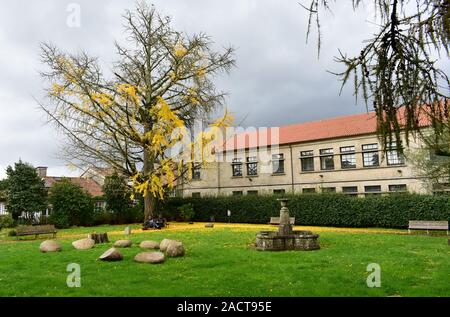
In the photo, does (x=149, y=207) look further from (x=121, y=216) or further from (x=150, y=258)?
(x=150, y=258)

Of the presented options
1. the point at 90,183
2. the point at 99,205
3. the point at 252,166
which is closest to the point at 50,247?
the point at 99,205

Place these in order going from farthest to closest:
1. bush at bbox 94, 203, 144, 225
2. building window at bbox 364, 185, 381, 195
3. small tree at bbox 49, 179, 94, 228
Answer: bush at bbox 94, 203, 144, 225 < building window at bbox 364, 185, 381, 195 < small tree at bbox 49, 179, 94, 228

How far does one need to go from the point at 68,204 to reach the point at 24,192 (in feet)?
11.0

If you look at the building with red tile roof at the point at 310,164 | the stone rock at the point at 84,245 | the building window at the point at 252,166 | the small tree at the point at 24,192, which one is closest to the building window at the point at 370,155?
the building with red tile roof at the point at 310,164

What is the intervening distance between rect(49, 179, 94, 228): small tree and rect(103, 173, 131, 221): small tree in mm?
2563

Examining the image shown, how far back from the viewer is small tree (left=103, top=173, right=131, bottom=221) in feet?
112

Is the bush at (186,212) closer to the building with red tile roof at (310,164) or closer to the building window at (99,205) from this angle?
the building with red tile roof at (310,164)

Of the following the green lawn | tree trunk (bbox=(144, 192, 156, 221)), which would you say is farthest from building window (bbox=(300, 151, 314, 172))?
the green lawn

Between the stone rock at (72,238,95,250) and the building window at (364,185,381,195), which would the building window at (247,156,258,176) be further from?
the stone rock at (72,238,95,250)

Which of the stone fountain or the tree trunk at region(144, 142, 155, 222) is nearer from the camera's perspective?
the stone fountain

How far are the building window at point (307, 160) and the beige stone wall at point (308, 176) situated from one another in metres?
0.36

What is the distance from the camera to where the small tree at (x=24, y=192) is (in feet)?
97.5

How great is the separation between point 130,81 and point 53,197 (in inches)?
437
